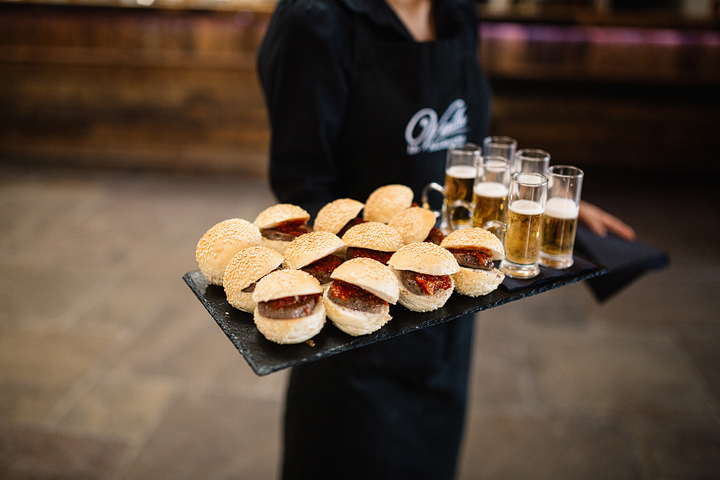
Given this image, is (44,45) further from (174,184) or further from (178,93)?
(174,184)

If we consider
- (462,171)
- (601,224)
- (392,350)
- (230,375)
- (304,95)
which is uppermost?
(304,95)

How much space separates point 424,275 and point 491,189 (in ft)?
1.11

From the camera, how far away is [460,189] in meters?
1.41

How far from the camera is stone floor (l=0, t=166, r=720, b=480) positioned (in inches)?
99.0

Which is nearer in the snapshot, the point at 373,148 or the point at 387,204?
the point at 387,204

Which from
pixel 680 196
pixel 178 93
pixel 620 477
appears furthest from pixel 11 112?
pixel 680 196

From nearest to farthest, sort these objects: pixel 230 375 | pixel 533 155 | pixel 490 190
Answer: pixel 490 190, pixel 533 155, pixel 230 375

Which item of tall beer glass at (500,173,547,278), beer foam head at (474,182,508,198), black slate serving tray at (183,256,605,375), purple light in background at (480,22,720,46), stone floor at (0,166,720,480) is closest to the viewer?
black slate serving tray at (183,256,605,375)

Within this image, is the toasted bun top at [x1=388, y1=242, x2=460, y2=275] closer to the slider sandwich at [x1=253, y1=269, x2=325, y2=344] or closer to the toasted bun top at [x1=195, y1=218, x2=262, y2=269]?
the slider sandwich at [x1=253, y1=269, x2=325, y2=344]

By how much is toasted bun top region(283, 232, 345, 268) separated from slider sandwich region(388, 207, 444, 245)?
0.52ft

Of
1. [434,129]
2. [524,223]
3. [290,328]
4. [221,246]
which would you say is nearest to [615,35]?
[434,129]

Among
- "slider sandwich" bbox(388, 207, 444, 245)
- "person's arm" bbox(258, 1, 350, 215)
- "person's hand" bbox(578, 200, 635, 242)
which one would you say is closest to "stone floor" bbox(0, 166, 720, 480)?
"person's hand" bbox(578, 200, 635, 242)

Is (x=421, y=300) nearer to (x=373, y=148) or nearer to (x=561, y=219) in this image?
(x=561, y=219)

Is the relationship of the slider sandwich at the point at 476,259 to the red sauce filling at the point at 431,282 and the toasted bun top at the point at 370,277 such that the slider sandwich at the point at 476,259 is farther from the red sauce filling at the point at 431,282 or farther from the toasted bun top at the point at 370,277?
the toasted bun top at the point at 370,277
